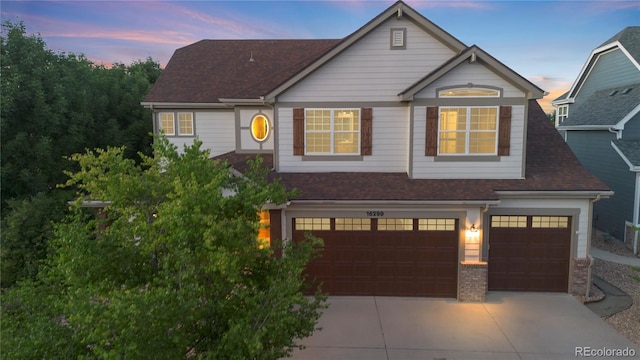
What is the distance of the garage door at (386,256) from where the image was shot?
12375mm

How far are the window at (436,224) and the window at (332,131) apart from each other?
3061 mm

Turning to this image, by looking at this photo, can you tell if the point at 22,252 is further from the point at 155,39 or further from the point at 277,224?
the point at 155,39

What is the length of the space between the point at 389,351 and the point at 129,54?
110ft

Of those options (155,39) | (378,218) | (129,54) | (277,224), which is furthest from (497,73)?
(129,54)

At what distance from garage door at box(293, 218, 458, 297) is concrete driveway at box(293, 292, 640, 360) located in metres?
0.41

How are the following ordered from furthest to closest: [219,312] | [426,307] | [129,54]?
[129,54], [426,307], [219,312]

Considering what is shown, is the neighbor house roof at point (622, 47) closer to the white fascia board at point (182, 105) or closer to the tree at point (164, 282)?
the white fascia board at point (182, 105)

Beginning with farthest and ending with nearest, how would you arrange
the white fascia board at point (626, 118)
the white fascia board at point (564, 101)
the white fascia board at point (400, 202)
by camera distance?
the white fascia board at point (564, 101) → the white fascia board at point (626, 118) → the white fascia board at point (400, 202)

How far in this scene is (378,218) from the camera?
12.4 metres

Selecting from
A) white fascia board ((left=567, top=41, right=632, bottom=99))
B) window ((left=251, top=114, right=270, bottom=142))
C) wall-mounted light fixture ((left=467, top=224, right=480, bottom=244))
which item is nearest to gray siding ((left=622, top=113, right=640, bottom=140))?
white fascia board ((left=567, top=41, right=632, bottom=99))

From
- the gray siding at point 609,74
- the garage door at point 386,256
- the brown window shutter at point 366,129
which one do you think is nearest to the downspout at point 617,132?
the gray siding at point 609,74

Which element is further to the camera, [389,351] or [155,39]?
[155,39]

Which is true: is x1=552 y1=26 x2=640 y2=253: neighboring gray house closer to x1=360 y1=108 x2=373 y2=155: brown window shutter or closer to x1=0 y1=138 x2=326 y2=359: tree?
x1=360 y1=108 x2=373 y2=155: brown window shutter

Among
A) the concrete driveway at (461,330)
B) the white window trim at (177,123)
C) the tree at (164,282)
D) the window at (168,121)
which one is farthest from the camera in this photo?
the window at (168,121)
